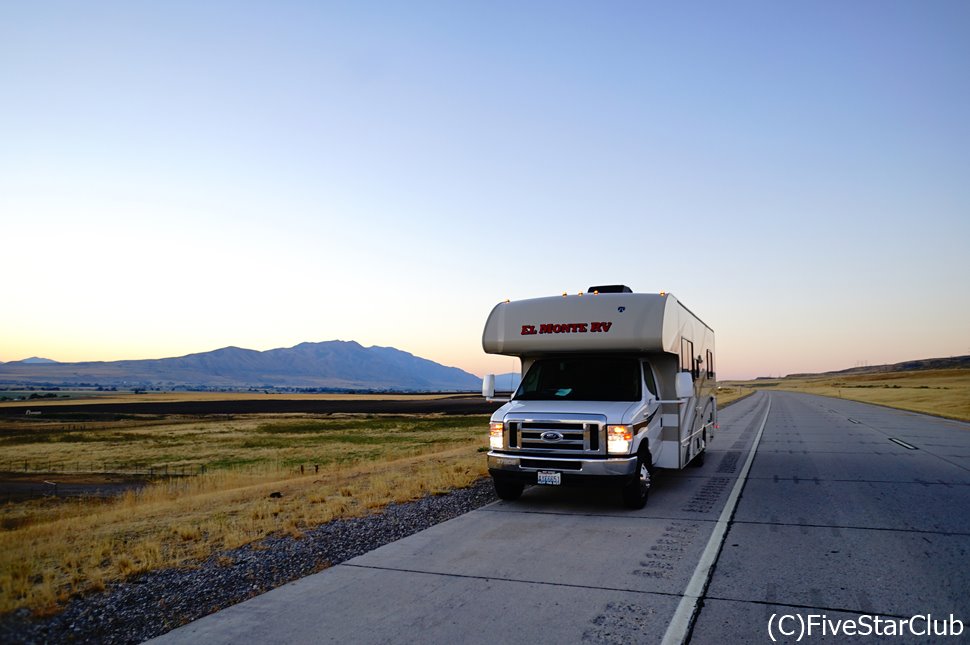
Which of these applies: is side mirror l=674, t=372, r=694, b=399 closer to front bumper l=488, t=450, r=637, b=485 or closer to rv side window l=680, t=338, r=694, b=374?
rv side window l=680, t=338, r=694, b=374

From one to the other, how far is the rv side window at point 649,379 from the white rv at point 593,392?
23mm

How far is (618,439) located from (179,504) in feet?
32.9

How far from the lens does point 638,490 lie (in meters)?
9.99

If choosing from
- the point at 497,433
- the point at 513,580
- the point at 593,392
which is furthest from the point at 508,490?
the point at 513,580

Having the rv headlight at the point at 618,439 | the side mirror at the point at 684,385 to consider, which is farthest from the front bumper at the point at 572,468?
the side mirror at the point at 684,385

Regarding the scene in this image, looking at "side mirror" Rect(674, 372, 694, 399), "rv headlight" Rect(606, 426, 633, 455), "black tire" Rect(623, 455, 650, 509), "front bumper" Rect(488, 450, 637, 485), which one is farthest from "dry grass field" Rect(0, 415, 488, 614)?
"side mirror" Rect(674, 372, 694, 399)

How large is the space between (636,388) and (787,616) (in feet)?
18.6

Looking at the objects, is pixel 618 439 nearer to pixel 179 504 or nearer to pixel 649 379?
pixel 649 379

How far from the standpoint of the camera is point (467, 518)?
381 inches

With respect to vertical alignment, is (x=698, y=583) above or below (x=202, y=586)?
above

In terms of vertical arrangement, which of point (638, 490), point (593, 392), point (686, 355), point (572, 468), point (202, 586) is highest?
point (686, 355)

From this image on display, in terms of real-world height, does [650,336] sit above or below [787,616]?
above

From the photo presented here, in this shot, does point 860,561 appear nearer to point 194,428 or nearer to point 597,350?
point 597,350

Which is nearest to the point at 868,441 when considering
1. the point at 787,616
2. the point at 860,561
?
the point at 860,561
